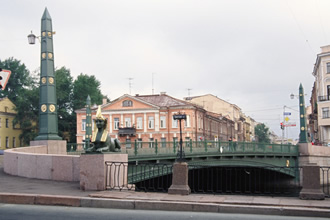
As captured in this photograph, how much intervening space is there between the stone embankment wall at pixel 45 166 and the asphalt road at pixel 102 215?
352 cm

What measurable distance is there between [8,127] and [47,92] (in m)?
58.9

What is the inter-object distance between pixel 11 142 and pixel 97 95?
17.9 m

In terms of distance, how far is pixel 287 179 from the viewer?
41312 mm

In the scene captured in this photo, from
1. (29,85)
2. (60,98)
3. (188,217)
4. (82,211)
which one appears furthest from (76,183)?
(29,85)

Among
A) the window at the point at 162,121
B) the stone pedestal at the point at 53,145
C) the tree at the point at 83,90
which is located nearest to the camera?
the stone pedestal at the point at 53,145

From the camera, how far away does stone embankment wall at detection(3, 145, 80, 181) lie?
13.2 meters

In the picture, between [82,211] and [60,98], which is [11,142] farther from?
[82,211]

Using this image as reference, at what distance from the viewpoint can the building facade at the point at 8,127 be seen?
71.4 m

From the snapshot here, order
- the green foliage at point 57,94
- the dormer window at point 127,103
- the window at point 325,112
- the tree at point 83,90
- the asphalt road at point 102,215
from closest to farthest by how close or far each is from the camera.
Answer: the asphalt road at point 102,215 < the window at point 325,112 < the dormer window at point 127,103 < the green foliage at point 57,94 < the tree at point 83,90

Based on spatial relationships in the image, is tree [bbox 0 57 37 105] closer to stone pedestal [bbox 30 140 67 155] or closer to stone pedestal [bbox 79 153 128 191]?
stone pedestal [bbox 30 140 67 155]

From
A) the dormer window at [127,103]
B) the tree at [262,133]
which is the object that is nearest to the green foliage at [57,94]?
the dormer window at [127,103]

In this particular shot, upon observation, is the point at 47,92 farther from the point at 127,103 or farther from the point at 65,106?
the point at 65,106

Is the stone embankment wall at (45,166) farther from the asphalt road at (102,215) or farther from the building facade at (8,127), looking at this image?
the building facade at (8,127)

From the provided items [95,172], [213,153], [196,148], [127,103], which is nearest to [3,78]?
[95,172]
